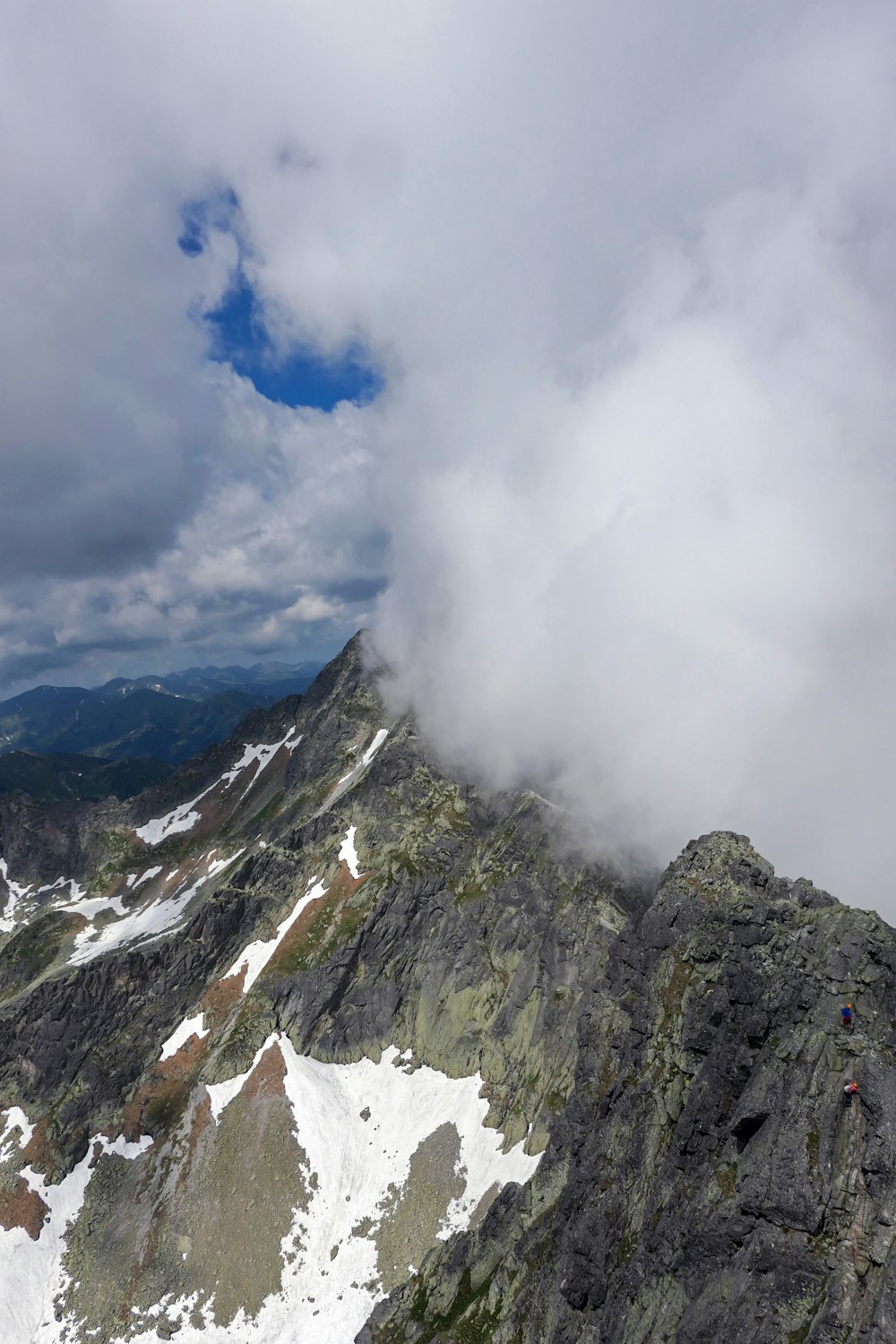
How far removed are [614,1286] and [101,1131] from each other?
275ft

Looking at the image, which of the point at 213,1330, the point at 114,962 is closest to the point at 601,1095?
the point at 213,1330

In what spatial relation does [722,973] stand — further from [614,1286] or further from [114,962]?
[114,962]

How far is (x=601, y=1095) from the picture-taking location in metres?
44.5

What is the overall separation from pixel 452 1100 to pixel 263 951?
4149 cm

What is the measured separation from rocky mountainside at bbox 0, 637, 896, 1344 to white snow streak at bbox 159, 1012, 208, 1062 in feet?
2.39

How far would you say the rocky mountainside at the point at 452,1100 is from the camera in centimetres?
2950

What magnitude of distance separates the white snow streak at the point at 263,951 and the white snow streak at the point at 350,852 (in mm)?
5976

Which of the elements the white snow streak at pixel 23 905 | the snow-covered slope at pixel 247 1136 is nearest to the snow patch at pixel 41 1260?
the snow-covered slope at pixel 247 1136

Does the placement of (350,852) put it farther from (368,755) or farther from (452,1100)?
(368,755)

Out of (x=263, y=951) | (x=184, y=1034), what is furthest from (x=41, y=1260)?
(x=263, y=951)

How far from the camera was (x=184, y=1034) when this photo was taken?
93.4 metres

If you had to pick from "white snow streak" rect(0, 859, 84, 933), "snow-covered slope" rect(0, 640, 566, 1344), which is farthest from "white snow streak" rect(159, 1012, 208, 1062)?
"white snow streak" rect(0, 859, 84, 933)

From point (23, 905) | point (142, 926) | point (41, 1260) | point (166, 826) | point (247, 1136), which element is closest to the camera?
point (41, 1260)

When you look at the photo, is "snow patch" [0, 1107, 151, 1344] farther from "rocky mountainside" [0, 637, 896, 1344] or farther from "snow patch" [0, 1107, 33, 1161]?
"snow patch" [0, 1107, 33, 1161]
